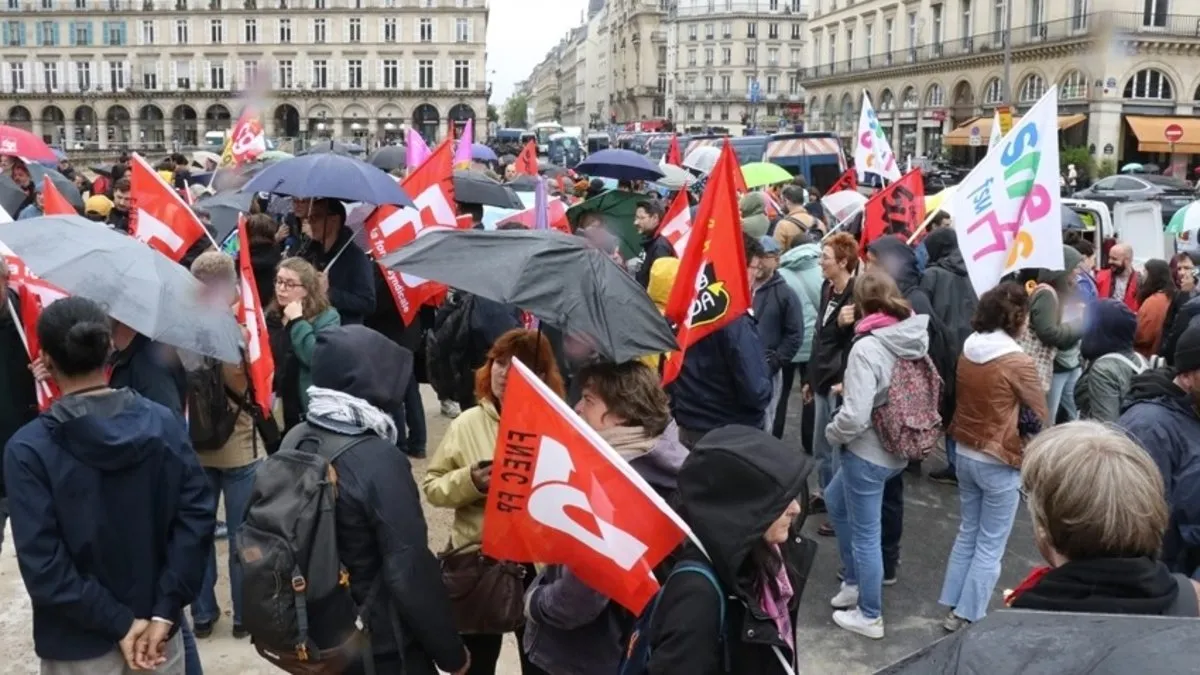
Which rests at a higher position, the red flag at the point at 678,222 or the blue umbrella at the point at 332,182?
the blue umbrella at the point at 332,182

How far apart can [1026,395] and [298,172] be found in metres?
4.20

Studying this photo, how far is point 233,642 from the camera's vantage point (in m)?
4.80

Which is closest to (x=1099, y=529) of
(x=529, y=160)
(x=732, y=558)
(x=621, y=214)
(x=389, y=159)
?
(x=732, y=558)

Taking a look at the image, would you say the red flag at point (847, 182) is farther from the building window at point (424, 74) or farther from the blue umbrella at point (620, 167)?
the building window at point (424, 74)

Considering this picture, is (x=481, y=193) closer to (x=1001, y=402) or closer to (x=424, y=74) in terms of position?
(x=1001, y=402)

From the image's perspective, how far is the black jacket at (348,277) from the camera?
6258 millimetres

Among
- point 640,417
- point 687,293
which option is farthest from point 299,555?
point 687,293

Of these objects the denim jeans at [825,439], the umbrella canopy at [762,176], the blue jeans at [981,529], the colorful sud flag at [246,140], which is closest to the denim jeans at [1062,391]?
the denim jeans at [825,439]

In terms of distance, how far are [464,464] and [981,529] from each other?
2.74 meters

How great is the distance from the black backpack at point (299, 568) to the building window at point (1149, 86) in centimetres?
4144

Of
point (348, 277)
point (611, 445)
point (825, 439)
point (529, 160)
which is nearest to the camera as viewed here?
point (611, 445)

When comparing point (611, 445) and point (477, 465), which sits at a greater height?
point (611, 445)

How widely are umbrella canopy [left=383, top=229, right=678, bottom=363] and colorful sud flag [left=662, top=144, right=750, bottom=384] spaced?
0.74m

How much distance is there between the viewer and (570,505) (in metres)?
2.79
